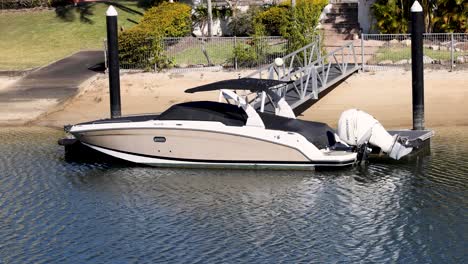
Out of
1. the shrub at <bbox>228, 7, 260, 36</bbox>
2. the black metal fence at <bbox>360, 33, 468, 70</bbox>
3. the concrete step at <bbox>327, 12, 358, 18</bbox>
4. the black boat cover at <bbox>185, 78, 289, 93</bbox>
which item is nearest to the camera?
the black boat cover at <bbox>185, 78, 289, 93</bbox>

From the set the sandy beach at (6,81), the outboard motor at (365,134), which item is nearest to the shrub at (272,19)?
the sandy beach at (6,81)

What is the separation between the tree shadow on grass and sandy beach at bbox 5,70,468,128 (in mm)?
13934

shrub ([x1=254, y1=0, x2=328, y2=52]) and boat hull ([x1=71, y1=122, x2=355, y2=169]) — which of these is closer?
boat hull ([x1=71, y1=122, x2=355, y2=169])

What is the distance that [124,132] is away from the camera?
88.0ft

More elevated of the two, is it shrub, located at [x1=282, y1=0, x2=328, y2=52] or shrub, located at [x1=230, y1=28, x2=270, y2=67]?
shrub, located at [x1=282, y1=0, x2=328, y2=52]

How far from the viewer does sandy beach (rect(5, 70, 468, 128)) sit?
32156 mm

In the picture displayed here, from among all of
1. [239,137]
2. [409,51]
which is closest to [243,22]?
[409,51]

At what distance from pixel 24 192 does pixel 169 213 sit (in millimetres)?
4233

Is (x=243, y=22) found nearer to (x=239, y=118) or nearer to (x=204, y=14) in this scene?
(x=204, y=14)

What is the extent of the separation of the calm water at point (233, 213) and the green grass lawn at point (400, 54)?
7.68 metres

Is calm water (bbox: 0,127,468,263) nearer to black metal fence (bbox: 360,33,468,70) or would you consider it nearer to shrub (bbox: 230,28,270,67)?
black metal fence (bbox: 360,33,468,70)

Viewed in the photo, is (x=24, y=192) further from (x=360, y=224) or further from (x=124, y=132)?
(x=360, y=224)

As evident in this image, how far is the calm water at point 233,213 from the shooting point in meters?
19.5


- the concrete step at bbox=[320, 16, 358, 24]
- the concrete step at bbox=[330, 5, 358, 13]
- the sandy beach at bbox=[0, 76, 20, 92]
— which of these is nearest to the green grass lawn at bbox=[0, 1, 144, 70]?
the sandy beach at bbox=[0, 76, 20, 92]
